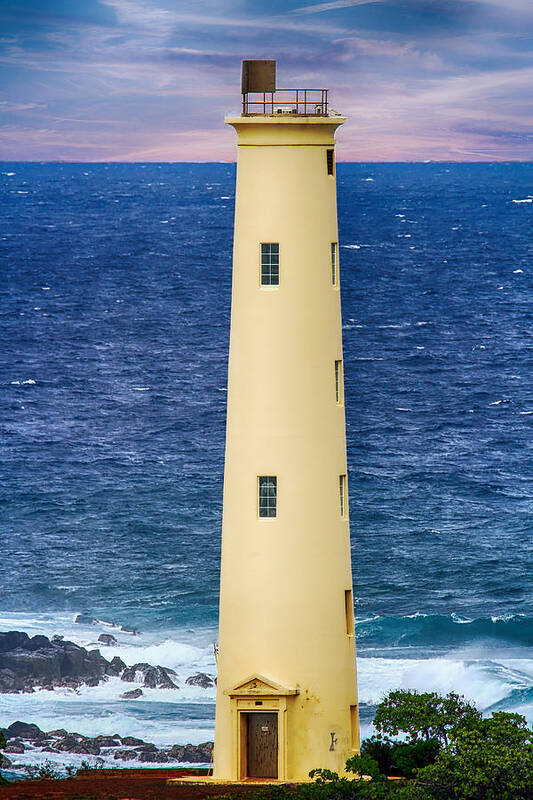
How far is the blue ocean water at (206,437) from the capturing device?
8331cm

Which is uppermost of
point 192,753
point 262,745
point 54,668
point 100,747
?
point 54,668

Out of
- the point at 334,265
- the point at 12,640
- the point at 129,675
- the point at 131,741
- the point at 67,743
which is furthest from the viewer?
the point at 12,640

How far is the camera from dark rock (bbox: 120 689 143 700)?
75812 mm

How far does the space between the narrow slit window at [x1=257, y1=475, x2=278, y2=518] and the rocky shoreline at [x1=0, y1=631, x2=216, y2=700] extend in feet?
126

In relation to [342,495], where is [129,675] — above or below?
above

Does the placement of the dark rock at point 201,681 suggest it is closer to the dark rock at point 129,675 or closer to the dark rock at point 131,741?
the dark rock at point 129,675

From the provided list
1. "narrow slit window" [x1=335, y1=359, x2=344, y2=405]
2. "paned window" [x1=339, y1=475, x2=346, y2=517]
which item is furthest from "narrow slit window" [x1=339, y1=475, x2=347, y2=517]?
"narrow slit window" [x1=335, y1=359, x2=344, y2=405]

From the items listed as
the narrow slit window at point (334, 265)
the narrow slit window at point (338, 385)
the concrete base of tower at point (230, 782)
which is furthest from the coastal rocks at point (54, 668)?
the narrow slit window at point (334, 265)

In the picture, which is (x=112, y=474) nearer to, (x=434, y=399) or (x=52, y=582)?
(x=52, y=582)

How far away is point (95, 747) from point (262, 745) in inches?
1178

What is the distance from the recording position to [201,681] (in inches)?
3022

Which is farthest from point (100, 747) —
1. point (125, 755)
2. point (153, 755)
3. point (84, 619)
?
point (84, 619)

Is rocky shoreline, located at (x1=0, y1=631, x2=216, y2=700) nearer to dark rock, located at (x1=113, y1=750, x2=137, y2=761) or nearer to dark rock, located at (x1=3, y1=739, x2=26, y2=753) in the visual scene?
dark rock, located at (x1=113, y1=750, x2=137, y2=761)

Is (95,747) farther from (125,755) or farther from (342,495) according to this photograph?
(342,495)
